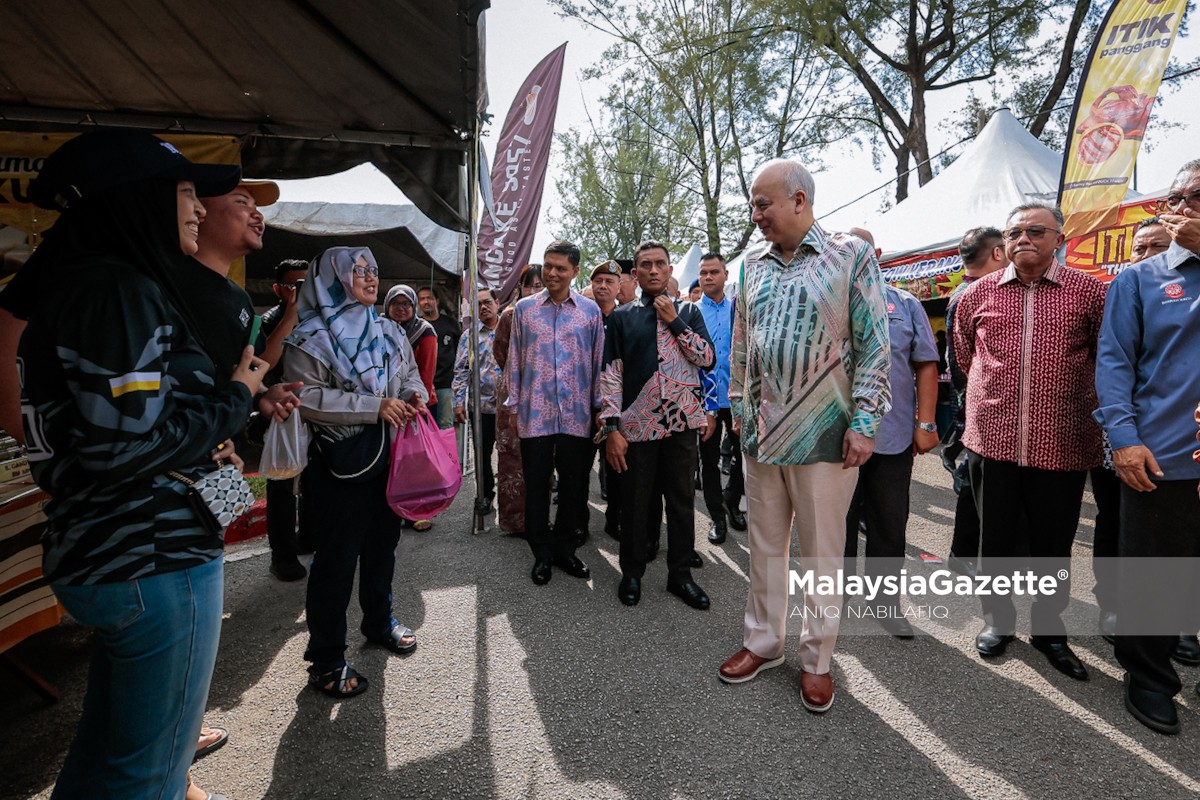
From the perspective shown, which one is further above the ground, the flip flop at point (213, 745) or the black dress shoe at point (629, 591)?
the black dress shoe at point (629, 591)

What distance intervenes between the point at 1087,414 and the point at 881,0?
1513cm

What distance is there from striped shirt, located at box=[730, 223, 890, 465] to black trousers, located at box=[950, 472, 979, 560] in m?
1.60

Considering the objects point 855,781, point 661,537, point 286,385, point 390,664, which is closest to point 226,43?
point 286,385

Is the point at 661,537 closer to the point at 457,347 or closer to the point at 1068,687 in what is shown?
the point at 1068,687

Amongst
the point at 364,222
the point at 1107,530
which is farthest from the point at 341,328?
the point at 364,222

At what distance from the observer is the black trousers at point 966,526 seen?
3.33 metres

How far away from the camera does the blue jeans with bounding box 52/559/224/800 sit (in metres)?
1.19

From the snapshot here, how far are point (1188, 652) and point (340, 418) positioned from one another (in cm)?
400

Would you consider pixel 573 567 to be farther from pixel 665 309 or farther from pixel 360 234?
pixel 360 234

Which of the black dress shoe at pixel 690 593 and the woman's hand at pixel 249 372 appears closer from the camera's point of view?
the woman's hand at pixel 249 372

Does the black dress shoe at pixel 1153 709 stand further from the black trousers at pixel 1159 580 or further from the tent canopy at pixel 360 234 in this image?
the tent canopy at pixel 360 234

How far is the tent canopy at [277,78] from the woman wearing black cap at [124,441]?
1927 mm

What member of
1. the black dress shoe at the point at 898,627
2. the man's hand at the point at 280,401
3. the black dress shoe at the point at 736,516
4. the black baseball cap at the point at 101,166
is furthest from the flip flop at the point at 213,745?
the black dress shoe at the point at 736,516

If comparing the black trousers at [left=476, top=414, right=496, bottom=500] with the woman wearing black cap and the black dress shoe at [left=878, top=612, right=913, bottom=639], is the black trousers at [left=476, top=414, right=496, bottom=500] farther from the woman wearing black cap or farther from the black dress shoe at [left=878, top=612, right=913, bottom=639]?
the woman wearing black cap
